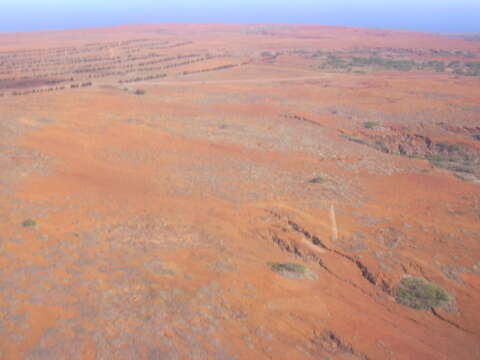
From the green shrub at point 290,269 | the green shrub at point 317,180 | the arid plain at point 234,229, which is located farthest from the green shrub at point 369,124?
the green shrub at point 290,269

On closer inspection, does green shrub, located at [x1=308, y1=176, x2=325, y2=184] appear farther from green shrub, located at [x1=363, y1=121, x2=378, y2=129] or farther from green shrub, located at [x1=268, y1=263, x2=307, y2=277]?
green shrub, located at [x1=363, y1=121, x2=378, y2=129]

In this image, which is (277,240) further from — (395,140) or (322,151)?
(395,140)

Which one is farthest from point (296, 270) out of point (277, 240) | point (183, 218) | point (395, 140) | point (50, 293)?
point (395, 140)

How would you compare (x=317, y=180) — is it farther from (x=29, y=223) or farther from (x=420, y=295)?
(x=29, y=223)

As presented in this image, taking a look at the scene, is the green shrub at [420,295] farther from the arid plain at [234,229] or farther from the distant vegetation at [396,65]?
the distant vegetation at [396,65]

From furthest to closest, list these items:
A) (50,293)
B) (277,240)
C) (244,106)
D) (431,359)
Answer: (244,106) < (277,240) < (50,293) < (431,359)

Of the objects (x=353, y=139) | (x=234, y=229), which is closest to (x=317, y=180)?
(x=234, y=229)
